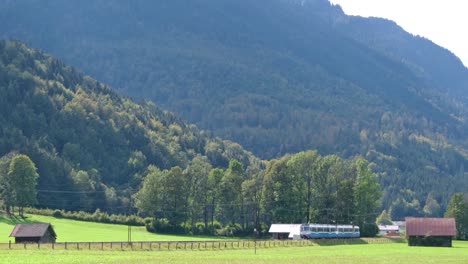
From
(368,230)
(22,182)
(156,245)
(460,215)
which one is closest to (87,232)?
(22,182)

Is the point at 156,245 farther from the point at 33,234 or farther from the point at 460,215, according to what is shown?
the point at 460,215

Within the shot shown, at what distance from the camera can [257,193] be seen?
15038 centimetres

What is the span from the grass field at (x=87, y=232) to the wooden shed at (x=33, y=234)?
8.46ft

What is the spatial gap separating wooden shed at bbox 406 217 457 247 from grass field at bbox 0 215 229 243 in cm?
3426

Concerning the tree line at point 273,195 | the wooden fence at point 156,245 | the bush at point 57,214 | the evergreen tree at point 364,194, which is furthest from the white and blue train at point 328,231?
the bush at point 57,214

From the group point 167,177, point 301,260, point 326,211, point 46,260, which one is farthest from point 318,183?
point 46,260

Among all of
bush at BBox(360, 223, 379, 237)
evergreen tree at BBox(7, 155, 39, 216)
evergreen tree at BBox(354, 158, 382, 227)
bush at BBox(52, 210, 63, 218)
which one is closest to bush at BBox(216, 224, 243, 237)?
evergreen tree at BBox(354, 158, 382, 227)

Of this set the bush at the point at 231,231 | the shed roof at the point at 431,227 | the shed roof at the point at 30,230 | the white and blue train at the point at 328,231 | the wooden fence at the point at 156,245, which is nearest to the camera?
the wooden fence at the point at 156,245

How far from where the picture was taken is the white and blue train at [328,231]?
430ft

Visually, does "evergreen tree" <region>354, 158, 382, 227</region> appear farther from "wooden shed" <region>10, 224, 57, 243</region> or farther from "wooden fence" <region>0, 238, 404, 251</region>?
"wooden shed" <region>10, 224, 57, 243</region>

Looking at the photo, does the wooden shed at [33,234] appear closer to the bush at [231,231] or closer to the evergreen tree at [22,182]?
the evergreen tree at [22,182]

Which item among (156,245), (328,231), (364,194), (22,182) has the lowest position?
(156,245)

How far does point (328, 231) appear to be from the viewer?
136 m

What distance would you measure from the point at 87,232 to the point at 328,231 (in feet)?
137
